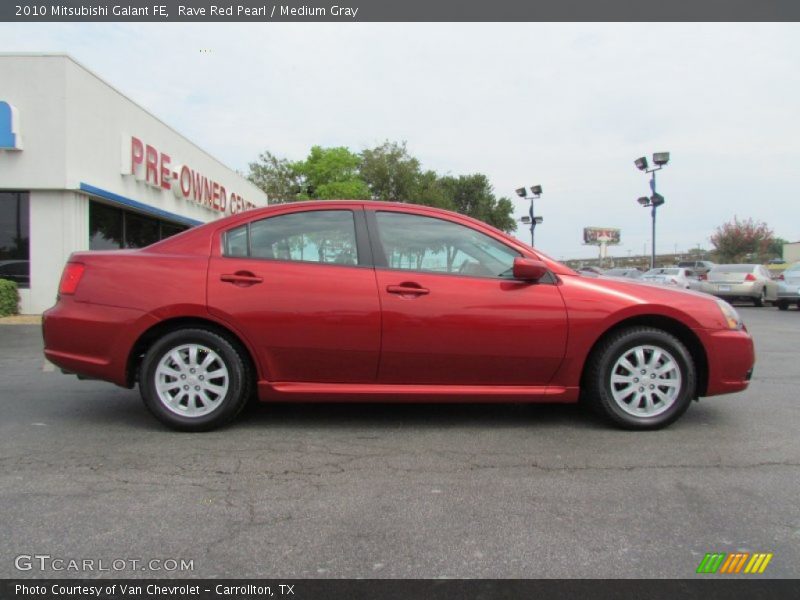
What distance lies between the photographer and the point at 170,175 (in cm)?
1788

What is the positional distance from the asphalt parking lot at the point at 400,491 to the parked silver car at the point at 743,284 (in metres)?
16.7

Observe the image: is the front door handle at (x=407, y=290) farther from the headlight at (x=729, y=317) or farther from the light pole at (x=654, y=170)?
the light pole at (x=654, y=170)

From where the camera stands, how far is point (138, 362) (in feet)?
13.8

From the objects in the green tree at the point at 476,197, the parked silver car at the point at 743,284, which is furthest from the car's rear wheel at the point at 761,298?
the green tree at the point at 476,197

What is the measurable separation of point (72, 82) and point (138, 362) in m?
11.0

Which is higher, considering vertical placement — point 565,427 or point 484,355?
point 484,355

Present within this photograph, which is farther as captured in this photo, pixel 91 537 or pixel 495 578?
pixel 91 537

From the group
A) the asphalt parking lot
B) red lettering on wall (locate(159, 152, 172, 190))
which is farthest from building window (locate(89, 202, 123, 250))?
the asphalt parking lot

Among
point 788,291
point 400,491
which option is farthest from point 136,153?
point 788,291

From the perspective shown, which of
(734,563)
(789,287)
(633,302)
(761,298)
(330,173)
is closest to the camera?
(734,563)

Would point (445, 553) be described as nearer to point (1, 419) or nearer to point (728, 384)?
point (728, 384)

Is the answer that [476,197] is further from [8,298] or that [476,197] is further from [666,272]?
[8,298]

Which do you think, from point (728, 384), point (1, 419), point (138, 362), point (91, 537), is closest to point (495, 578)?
point (91, 537)

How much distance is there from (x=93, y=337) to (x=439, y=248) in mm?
2421
